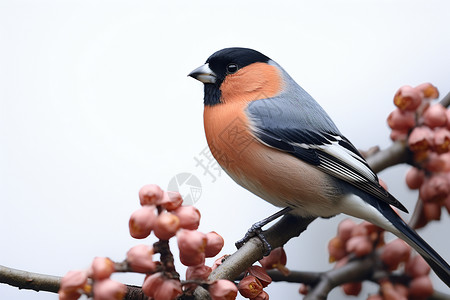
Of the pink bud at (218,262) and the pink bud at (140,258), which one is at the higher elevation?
the pink bud at (140,258)

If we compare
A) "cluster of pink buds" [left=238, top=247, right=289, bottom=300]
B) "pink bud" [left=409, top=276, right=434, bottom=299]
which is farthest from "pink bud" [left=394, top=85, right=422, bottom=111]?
"cluster of pink buds" [left=238, top=247, right=289, bottom=300]

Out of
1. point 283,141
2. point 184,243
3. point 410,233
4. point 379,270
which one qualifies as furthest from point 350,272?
point 184,243

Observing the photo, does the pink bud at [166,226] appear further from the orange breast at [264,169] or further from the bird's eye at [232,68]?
the bird's eye at [232,68]

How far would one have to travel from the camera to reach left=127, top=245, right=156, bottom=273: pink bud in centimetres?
95

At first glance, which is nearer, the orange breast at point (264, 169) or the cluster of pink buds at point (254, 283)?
the cluster of pink buds at point (254, 283)

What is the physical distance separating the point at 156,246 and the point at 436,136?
43.7 inches

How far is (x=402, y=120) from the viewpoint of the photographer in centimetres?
179

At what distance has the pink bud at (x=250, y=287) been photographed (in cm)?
116

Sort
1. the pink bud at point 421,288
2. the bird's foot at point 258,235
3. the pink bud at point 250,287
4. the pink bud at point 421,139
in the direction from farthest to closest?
the pink bud at point 421,139, the pink bud at point 421,288, the bird's foot at point 258,235, the pink bud at point 250,287

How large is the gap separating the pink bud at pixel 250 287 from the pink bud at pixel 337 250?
61 centimetres

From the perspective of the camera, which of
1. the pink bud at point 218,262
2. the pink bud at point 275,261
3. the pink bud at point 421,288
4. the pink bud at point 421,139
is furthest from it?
the pink bud at point 421,139

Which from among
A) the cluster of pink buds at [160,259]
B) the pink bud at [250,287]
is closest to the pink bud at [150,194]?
the cluster of pink buds at [160,259]

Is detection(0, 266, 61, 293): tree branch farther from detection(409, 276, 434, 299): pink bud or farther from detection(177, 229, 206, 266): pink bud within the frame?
detection(409, 276, 434, 299): pink bud

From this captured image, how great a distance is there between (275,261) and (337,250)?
0.33 metres
